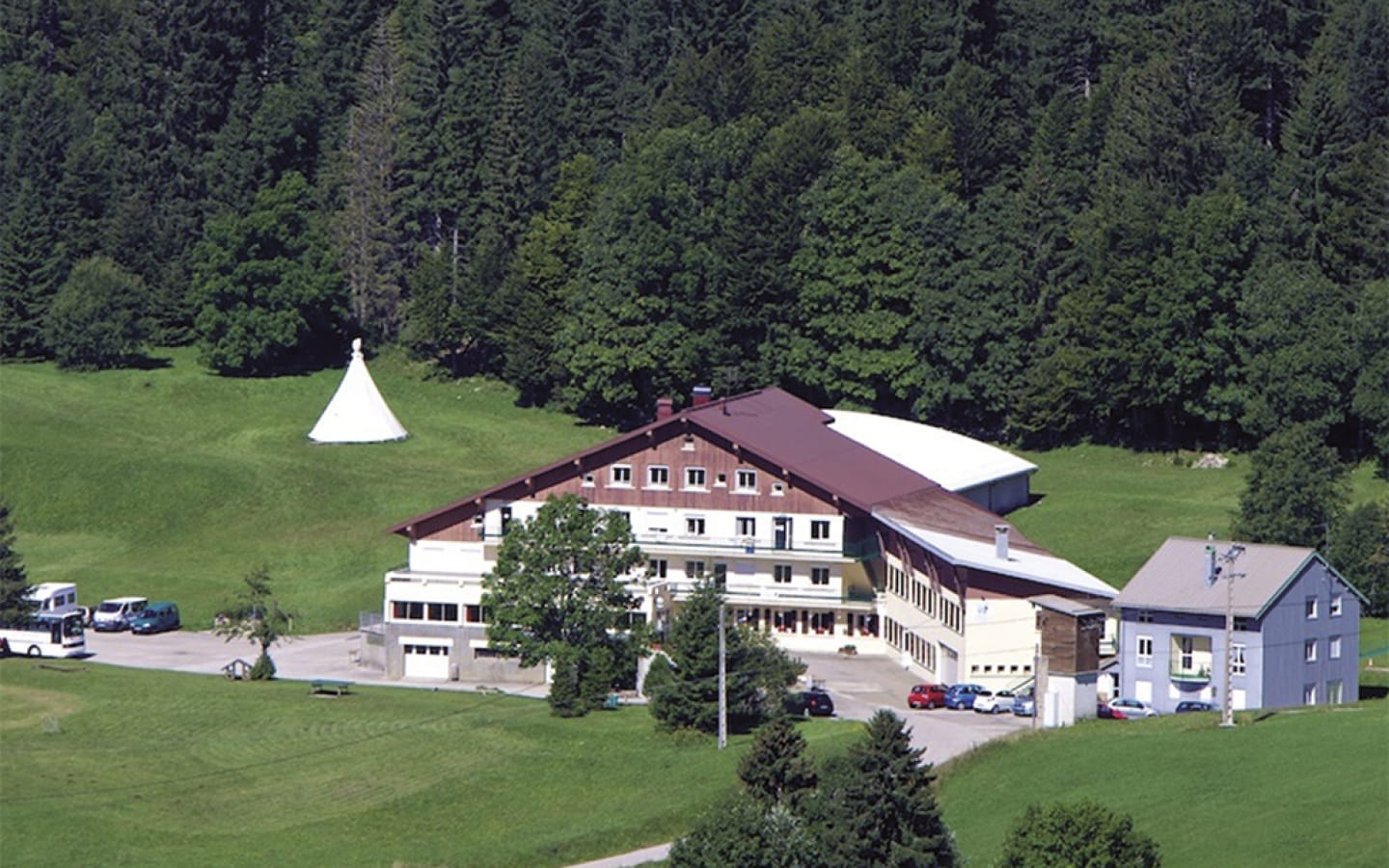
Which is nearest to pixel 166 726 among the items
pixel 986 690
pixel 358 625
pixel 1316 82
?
pixel 358 625

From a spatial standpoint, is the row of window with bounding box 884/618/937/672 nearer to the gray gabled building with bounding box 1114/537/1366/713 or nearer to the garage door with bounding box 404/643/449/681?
the gray gabled building with bounding box 1114/537/1366/713

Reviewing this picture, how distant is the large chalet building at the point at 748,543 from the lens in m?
105

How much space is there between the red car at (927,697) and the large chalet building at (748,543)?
4811 millimetres

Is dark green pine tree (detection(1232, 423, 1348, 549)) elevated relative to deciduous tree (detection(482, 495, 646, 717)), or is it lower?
elevated

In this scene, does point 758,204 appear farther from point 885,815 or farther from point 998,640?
point 885,815

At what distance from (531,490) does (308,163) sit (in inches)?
2359

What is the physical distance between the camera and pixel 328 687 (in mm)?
101125

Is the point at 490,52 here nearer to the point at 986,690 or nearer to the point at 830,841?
the point at 986,690

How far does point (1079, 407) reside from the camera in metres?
134

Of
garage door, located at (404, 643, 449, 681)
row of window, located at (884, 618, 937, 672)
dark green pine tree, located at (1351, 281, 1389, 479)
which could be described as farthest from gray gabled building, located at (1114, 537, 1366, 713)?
dark green pine tree, located at (1351, 281, 1389, 479)

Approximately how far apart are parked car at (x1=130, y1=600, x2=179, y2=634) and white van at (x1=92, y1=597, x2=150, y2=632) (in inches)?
10.3

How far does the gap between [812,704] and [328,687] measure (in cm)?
1695

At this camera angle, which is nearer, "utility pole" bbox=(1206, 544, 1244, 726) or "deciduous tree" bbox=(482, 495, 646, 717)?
"utility pole" bbox=(1206, 544, 1244, 726)

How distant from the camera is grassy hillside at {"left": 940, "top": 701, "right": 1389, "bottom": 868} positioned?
72.9m
